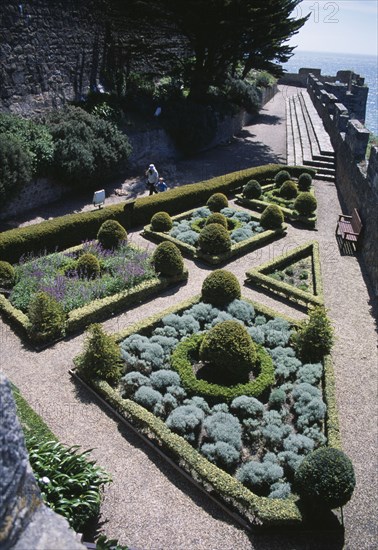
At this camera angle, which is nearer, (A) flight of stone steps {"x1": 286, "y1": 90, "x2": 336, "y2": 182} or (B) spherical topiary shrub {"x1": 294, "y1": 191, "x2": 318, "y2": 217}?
(B) spherical topiary shrub {"x1": 294, "y1": 191, "x2": 318, "y2": 217}

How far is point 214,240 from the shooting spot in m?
12.7

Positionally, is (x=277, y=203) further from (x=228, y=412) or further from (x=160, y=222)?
(x=228, y=412)

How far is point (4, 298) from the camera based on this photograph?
10000mm

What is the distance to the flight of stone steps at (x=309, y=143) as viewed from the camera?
70.6 ft

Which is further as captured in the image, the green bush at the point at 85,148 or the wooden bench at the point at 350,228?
the green bush at the point at 85,148

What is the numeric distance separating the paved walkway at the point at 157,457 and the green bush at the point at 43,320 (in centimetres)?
27

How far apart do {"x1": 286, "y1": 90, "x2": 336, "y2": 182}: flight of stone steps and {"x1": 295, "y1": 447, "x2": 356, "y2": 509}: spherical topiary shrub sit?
16.6 m

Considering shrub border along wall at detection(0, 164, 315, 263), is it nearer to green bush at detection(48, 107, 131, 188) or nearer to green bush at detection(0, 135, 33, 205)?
green bush at detection(0, 135, 33, 205)

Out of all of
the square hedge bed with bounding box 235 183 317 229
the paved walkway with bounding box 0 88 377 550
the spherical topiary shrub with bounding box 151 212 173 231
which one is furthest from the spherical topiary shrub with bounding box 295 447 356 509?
the square hedge bed with bounding box 235 183 317 229

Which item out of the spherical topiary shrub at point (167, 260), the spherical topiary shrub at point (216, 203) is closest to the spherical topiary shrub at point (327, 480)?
the spherical topiary shrub at point (167, 260)

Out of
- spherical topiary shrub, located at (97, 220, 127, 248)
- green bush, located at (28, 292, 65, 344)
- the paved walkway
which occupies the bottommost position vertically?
the paved walkway

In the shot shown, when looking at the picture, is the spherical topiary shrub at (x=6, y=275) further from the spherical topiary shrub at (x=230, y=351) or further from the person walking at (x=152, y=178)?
the person walking at (x=152, y=178)

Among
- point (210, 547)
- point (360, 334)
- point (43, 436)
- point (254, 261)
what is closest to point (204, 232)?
point (254, 261)

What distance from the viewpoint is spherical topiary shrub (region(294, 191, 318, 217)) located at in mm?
Result: 15617
